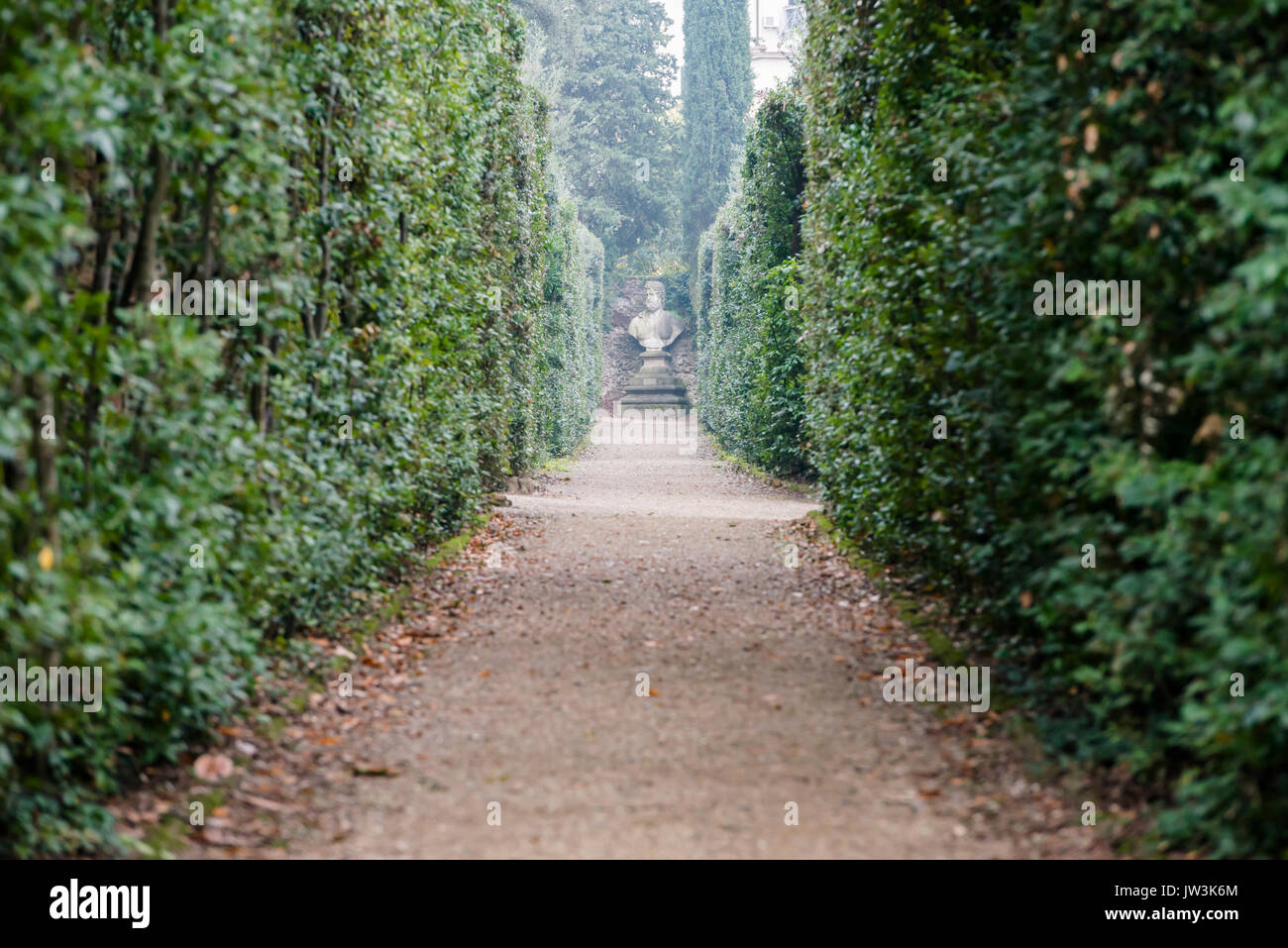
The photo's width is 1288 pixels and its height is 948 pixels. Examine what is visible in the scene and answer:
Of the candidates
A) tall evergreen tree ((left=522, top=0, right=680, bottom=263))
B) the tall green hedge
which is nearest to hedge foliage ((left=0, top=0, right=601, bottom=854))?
the tall green hedge

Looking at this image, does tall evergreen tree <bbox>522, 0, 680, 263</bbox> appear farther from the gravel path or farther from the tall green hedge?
the tall green hedge

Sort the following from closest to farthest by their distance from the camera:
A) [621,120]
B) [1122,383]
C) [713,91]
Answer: [1122,383] → [713,91] → [621,120]

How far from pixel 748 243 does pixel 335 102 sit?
1407 cm

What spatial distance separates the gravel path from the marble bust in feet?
136

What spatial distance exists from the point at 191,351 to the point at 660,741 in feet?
9.51

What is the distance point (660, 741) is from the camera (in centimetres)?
525

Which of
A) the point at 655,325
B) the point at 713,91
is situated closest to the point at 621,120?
the point at 713,91

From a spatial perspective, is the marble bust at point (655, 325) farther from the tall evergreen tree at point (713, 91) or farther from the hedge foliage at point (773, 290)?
the hedge foliage at point (773, 290)

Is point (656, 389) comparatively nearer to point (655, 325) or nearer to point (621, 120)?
point (655, 325)

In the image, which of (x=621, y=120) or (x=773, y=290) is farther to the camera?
(x=621, y=120)

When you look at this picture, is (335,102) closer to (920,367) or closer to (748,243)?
(920,367)

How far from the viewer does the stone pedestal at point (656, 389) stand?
4375 cm

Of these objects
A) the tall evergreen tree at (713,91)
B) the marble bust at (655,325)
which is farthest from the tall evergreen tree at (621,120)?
the marble bust at (655,325)

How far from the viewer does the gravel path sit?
4164 mm
